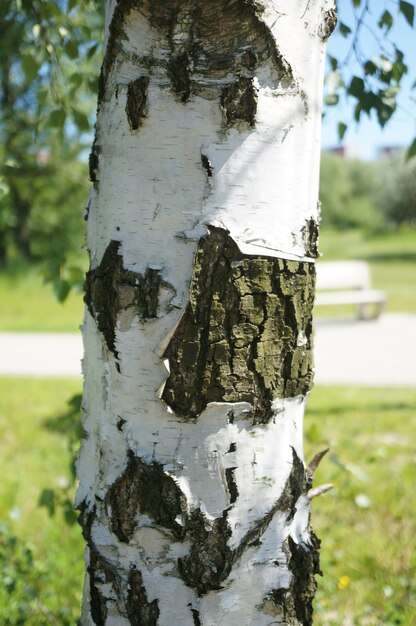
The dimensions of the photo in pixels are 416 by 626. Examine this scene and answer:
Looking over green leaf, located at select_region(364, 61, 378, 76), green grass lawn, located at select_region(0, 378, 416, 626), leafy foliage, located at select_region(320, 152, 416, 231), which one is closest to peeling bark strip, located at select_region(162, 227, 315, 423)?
green grass lawn, located at select_region(0, 378, 416, 626)

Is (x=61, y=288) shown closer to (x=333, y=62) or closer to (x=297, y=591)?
(x=297, y=591)

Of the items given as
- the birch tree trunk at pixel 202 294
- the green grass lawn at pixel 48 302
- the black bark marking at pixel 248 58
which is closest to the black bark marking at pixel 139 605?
the birch tree trunk at pixel 202 294

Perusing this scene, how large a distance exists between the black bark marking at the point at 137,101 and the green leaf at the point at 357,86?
1.40 metres

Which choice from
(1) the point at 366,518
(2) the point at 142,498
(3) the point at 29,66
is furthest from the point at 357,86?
(1) the point at 366,518

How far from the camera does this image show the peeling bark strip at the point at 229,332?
3.73 feet

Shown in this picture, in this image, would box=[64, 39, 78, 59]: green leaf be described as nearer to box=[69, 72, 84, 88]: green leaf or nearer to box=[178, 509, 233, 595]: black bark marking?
box=[69, 72, 84, 88]: green leaf

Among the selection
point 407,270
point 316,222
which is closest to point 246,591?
point 316,222

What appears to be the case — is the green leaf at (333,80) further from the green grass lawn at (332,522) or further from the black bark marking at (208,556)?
the black bark marking at (208,556)

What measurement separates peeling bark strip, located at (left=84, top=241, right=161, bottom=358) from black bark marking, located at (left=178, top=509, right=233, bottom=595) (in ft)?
1.13

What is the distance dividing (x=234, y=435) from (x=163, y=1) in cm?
74

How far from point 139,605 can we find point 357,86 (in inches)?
72.4

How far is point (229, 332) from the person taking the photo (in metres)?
1.15

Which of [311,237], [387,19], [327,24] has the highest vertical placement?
[387,19]

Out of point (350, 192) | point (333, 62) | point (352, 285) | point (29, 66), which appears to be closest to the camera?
point (29, 66)
